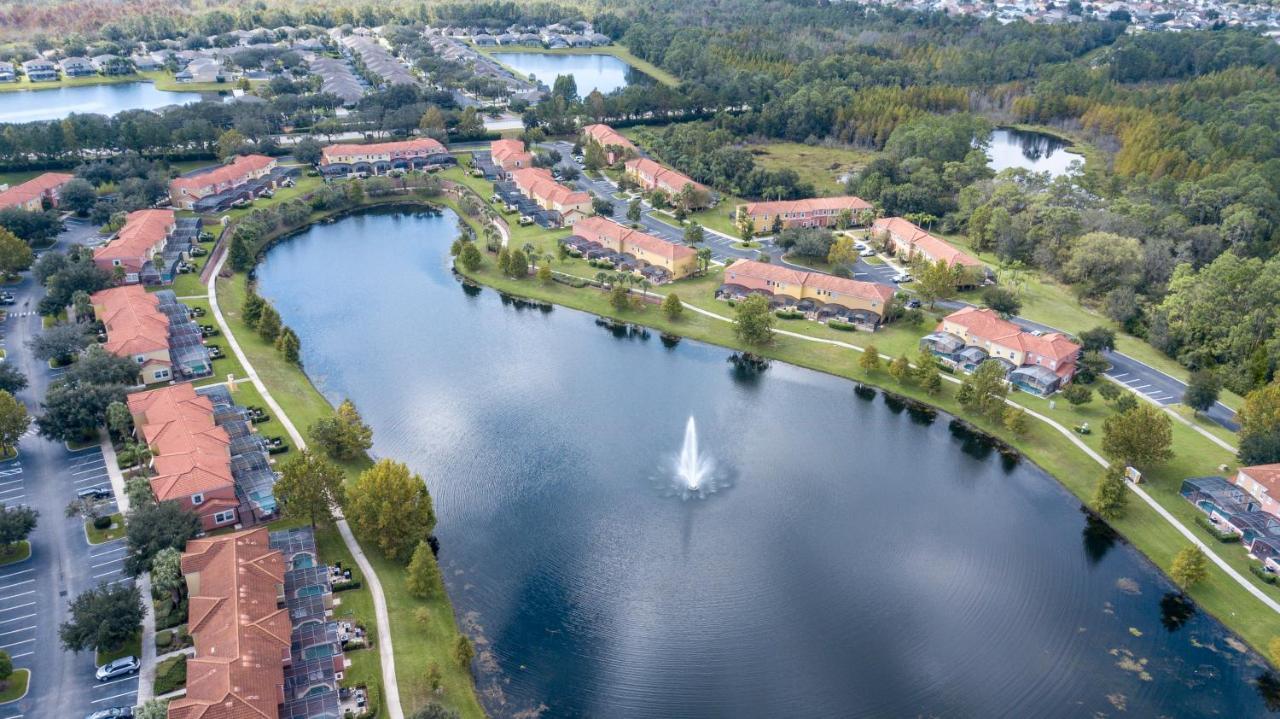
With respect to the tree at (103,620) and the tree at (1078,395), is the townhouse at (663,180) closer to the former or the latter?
the tree at (1078,395)

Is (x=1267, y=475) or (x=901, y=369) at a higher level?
(x=1267, y=475)

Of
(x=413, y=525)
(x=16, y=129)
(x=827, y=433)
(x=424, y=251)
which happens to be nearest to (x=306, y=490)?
(x=413, y=525)

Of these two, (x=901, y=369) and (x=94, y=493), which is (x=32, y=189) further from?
(x=901, y=369)

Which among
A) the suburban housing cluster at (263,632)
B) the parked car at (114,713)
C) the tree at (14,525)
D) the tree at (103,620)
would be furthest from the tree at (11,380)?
the parked car at (114,713)

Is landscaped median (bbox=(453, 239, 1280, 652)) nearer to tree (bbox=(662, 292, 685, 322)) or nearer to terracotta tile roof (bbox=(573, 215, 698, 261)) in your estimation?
tree (bbox=(662, 292, 685, 322))

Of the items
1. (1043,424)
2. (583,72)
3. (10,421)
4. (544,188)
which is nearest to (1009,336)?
(1043,424)

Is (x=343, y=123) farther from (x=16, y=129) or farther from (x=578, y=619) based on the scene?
(x=578, y=619)
